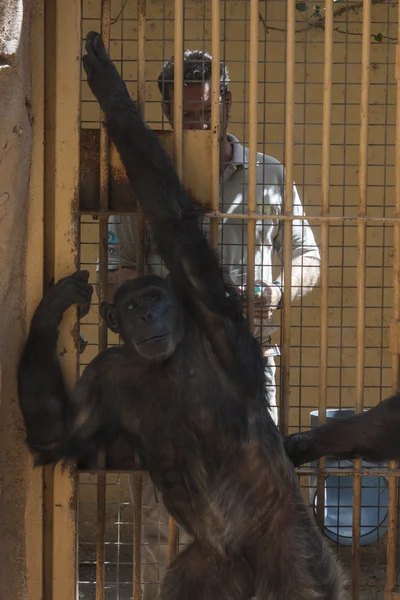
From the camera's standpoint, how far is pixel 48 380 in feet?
11.1

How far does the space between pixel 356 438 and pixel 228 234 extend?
1.00m

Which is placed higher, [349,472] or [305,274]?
[305,274]

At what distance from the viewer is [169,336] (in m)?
3.34

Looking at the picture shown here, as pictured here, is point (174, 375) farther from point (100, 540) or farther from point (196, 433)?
point (100, 540)

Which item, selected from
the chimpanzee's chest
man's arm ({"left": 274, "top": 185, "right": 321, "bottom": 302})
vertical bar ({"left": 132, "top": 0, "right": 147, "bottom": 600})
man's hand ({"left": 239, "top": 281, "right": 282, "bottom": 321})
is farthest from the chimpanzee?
man's arm ({"left": 274, "top": 185, "right": 321, "bottom": 302})

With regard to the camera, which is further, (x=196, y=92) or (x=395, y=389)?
(x=196, y=92)

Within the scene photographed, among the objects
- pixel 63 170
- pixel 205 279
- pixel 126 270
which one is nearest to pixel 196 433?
pixel 205 279

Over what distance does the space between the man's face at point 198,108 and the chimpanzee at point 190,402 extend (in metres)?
0.44

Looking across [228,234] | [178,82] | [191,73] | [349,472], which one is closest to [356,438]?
[349,472]

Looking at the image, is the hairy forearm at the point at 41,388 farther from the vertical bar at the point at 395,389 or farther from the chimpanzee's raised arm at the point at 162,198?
the vertical bar at the point at 395,389

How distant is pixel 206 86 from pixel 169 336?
1088mm

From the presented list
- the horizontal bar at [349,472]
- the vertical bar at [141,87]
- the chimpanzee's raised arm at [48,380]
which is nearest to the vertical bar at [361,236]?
the horizontal bar at [349,472]

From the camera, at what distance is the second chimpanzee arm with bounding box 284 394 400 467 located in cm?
354

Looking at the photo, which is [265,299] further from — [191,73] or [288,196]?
[191,73]
